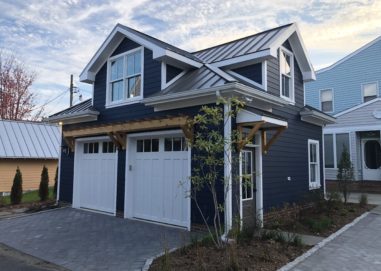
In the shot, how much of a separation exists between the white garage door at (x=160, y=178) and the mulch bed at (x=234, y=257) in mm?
2429

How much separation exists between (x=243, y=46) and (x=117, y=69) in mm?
4401

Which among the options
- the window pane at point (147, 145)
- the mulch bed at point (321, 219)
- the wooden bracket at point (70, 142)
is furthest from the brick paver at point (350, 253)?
the wooden bracket at point (70, 142)

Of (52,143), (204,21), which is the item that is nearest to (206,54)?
(204,21)

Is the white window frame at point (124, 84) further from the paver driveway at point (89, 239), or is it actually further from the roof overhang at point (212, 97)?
the paver driveway at point (89, 239)

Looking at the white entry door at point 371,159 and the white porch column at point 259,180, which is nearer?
the white porch column at point 259,180

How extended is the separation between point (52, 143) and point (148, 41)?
14562 millimetres

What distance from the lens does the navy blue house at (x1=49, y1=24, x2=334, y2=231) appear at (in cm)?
920

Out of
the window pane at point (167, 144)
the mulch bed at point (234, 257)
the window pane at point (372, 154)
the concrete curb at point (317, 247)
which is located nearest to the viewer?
the mulch bed at point (234, 257)

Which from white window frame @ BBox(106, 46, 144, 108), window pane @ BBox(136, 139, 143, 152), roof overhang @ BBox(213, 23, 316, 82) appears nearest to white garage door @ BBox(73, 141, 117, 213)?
window pane @ BBox(136, 139, 143, 152)

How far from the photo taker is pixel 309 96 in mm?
23734

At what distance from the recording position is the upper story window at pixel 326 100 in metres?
23.0

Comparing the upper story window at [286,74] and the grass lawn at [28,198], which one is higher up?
the upper story window at [286,74]

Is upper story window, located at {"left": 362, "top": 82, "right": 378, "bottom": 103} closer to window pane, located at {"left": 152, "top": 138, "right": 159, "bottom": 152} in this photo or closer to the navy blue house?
the navy blue house

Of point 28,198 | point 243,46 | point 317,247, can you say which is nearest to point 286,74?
point 243,46
